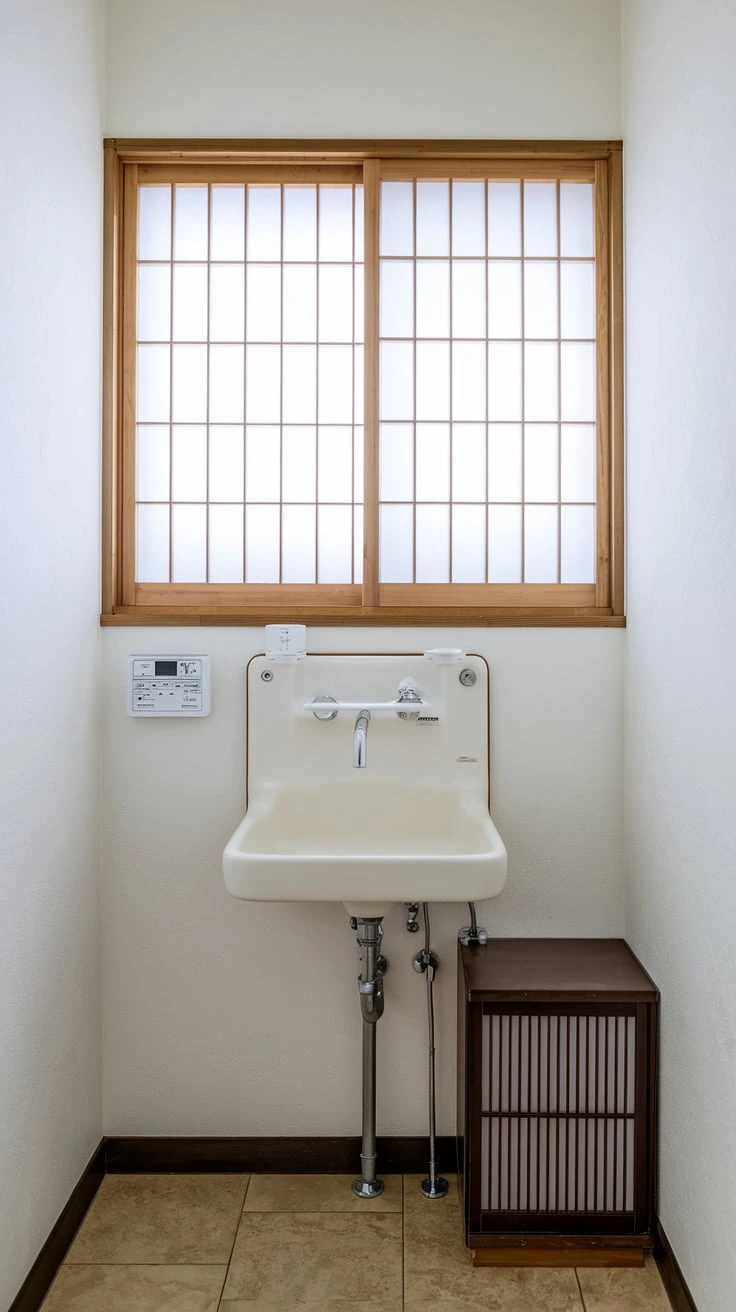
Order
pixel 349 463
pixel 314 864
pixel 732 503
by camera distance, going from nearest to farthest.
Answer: pixel 732 503
pixel 314 864
pixel 349 463

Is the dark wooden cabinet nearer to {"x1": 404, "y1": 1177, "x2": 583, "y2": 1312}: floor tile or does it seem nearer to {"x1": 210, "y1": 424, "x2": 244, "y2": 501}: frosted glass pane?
{"x1": 404, "y1": 1177, "x2": 583, "y2": 1312}: floor tile

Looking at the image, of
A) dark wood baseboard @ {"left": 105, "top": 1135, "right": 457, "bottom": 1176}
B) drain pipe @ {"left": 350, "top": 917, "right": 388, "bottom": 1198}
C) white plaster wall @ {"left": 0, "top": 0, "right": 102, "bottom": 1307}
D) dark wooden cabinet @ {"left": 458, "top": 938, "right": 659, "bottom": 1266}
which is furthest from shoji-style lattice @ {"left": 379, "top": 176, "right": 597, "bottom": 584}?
dark wood baseboard @ {"left": 105, "top": 1135, "right": 457, "bottom": 1176}

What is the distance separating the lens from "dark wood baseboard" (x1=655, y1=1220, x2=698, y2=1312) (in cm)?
169

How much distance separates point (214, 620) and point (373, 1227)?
144 centimetres

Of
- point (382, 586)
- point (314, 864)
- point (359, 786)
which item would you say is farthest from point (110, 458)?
point (314, 864)

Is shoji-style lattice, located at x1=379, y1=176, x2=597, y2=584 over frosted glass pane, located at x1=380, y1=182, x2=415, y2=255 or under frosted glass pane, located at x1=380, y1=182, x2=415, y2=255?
under

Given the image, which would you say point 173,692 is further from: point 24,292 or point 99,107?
point 99,107

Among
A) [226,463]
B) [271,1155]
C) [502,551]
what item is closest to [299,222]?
[226,463]

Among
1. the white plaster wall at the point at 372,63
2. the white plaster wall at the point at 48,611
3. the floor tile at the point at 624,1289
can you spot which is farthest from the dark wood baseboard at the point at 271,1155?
the white plaster wall at the point at 372,63

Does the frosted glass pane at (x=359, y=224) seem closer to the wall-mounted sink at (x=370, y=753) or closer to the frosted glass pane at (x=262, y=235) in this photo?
the frosted glass pane at (x=262, y=235)

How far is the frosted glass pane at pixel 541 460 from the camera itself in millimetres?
2318

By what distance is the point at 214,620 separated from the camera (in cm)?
219

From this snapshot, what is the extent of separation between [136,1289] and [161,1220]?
216 mm

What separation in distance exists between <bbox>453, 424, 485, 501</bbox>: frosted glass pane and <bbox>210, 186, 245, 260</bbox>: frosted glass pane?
0.75 meters
